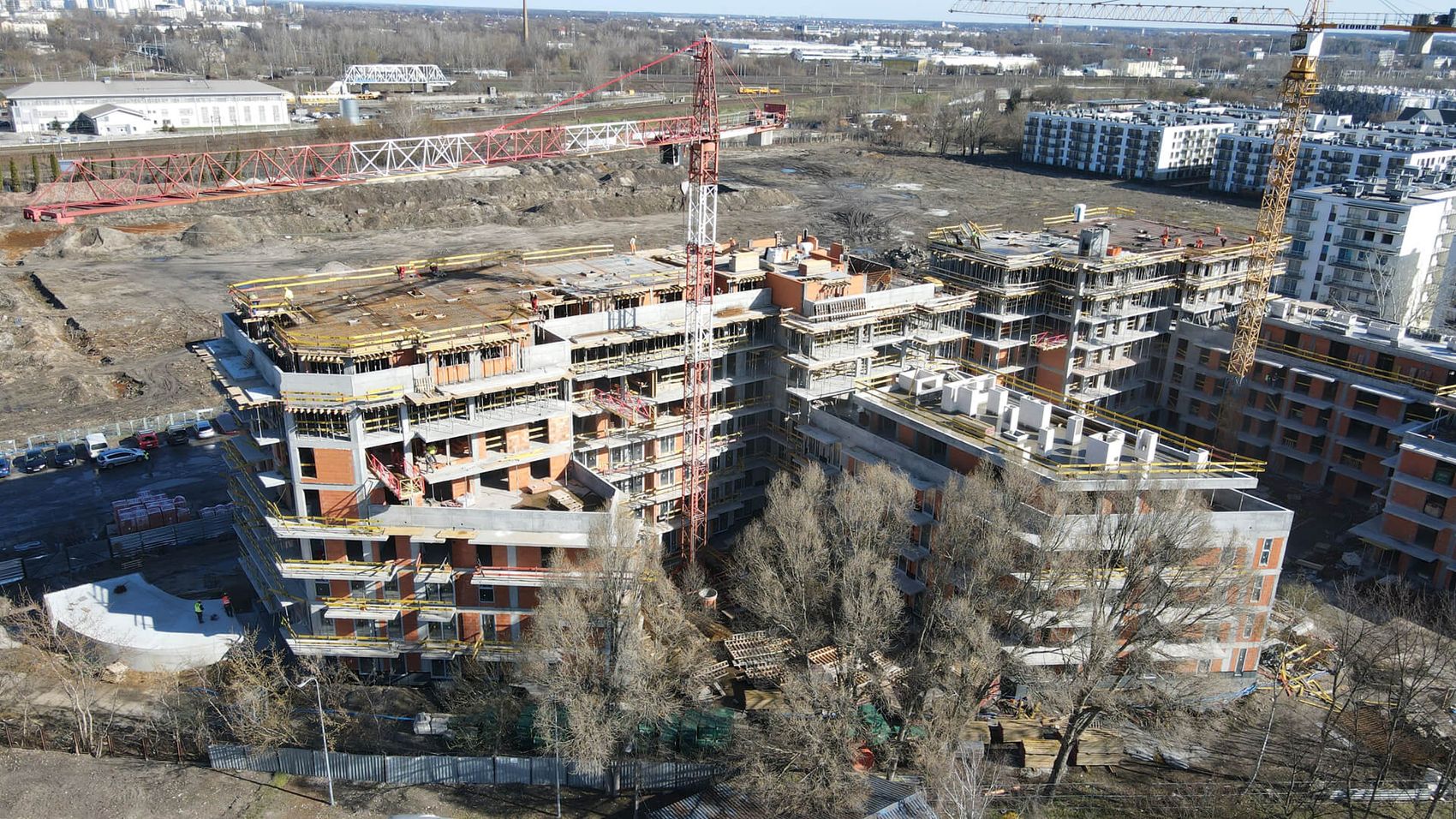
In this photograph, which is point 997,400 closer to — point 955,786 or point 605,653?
point 955,786

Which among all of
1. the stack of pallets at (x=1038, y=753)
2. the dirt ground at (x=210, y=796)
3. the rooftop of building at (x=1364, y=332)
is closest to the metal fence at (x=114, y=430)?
the dirt ground at (x=210, y=796)

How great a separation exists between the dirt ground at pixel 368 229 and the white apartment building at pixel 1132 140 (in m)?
5.63

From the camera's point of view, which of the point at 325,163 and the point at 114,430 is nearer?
the point at 114,430

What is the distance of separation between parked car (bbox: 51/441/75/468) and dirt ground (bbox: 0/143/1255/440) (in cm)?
535

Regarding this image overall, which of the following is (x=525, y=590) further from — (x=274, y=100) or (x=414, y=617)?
(x=274, y=100)

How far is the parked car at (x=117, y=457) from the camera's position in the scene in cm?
6244

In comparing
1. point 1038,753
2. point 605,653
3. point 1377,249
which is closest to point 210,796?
point 605,653

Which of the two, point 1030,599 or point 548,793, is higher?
point 1030,599

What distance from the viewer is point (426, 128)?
166m

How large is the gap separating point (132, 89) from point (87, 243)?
77.1 meters

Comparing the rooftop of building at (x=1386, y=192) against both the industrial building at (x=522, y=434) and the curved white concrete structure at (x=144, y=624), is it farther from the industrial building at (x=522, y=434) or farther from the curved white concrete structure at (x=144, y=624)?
the curved white concrete structure at (x=144, y=624)

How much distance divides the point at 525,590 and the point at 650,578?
5.73 metres

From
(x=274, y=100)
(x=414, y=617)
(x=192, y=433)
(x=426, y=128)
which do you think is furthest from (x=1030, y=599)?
(x=274, y=100)

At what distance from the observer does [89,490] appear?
59.9 m
